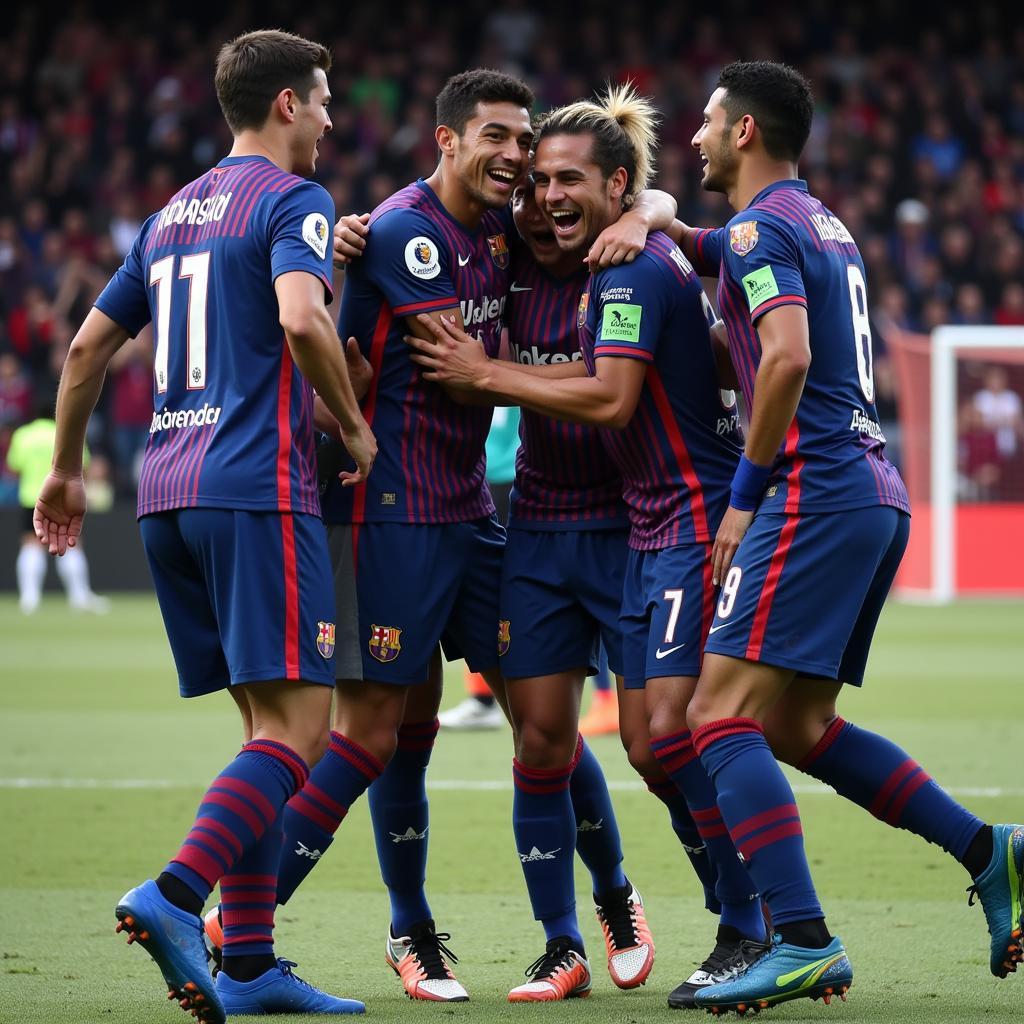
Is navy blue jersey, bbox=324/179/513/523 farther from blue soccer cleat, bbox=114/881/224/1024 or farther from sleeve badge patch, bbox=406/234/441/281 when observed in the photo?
blue soccer cleat, bbox=114/881/224/1024

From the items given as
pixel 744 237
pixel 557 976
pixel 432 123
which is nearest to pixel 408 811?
pixel 557 976

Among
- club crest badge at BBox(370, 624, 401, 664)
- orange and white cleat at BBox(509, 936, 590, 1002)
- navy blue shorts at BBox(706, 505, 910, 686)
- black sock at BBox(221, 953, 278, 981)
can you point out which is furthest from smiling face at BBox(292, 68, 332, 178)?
orange and white cleat at BBox(509, 936, 590, 1002)

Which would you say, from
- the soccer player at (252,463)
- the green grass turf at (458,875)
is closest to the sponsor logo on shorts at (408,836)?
the green grass turf at (458,875)

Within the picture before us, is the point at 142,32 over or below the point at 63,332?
over

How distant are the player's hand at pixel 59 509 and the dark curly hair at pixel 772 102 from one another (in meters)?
1.93

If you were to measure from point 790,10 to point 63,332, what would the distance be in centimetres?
1237

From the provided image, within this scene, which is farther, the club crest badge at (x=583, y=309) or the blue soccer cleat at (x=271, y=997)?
the club crest badge at (x=583, y=309)

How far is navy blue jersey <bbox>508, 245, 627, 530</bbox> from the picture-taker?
4551 millimetres

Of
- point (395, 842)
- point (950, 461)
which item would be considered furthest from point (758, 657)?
point (950, 461)

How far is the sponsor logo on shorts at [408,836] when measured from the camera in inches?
179

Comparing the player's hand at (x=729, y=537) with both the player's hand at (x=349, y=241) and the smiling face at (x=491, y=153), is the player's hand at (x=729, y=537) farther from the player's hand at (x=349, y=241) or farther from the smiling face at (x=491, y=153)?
the player's hand at (x=349, y=241)

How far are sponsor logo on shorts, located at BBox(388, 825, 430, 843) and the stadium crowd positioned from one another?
621 inches

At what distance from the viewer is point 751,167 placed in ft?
13.7

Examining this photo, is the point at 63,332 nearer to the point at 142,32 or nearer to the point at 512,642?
the point at 142,32
